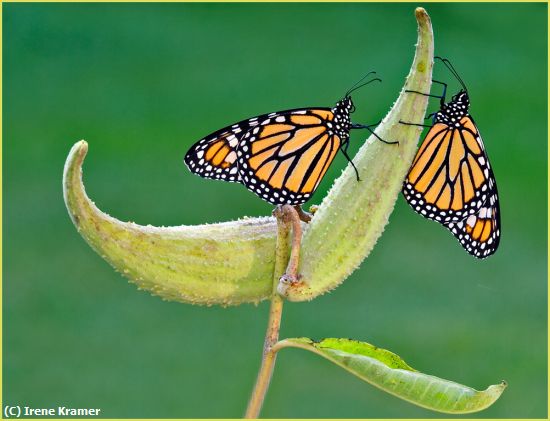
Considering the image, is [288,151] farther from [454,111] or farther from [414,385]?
[414,385]

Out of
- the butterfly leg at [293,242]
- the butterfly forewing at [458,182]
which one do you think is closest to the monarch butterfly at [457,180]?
the butterfly forewing at [458,182]

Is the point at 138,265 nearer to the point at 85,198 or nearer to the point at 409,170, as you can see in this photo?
the point at 85,198

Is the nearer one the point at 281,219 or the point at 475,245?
the point at 281,219

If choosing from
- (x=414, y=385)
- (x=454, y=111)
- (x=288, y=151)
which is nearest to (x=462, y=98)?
(x=454, y=111)

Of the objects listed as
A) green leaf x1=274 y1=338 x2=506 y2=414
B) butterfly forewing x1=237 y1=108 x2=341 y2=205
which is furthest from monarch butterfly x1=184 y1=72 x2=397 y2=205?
green leaf x1=274 y1=338 x2=506 y2=414

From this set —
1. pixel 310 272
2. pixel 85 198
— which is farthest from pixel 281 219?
pixel 85 198

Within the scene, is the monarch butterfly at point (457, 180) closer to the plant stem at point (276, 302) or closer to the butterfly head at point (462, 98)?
the butterfly head at point (462, 98)
